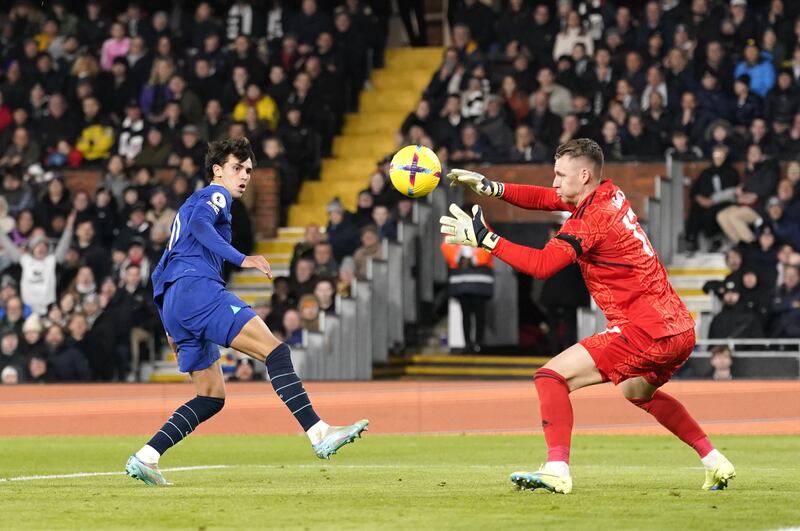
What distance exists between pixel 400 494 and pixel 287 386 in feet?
4.42

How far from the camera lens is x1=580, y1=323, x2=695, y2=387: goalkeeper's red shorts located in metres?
8.49

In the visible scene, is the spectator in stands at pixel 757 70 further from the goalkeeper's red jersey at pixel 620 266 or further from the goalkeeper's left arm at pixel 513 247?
the goalkeeper's left arm at pixel 513 247

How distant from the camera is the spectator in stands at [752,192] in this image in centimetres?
1883

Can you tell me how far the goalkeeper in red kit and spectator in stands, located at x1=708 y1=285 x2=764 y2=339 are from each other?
350 inches

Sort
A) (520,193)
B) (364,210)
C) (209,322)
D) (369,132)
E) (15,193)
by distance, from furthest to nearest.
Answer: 1. (369,132)
2. (15,193)
3. (364,210)
4. (209,322)
5. (520,193)

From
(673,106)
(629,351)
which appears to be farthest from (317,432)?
Result: (673,106)

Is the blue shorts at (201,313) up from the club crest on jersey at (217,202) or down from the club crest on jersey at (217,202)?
down

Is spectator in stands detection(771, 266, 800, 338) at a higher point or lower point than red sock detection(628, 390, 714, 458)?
lower

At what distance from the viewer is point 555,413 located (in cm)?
842

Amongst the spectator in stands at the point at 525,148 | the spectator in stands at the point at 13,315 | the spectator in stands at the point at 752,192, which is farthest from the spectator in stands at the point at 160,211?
the spectator in stands at the point at 752,192

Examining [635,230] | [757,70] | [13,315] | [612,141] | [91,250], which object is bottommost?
[13,315]

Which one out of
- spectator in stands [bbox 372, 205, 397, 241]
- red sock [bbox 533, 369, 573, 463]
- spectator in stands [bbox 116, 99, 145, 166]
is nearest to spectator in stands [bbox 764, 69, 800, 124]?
spectator in stands [bbox 372, 205, 397, 241]

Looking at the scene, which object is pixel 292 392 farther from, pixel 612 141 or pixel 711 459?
pixel 612 141

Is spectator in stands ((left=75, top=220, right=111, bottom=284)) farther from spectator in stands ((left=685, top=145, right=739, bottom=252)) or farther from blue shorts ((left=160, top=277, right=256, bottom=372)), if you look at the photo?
blue shorts ((left=160, top=277, right=256, bottom=372))
